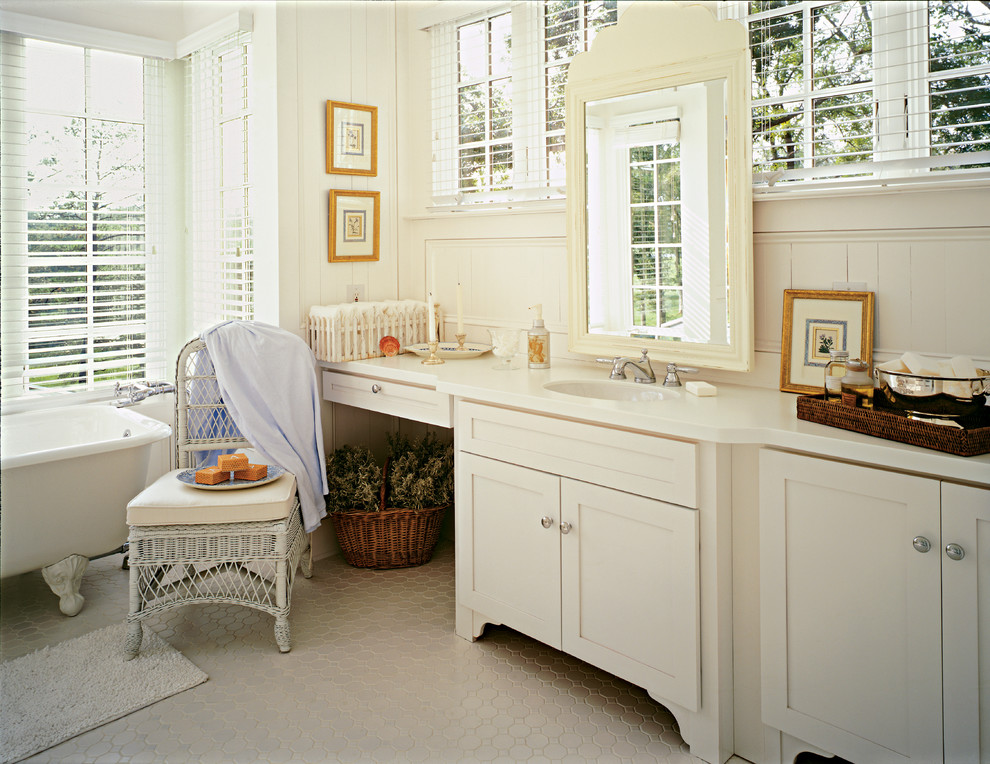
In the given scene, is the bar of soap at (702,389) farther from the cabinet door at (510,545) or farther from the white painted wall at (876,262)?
the cabinet door at (510,545)

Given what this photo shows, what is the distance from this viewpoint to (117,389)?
3.61 m

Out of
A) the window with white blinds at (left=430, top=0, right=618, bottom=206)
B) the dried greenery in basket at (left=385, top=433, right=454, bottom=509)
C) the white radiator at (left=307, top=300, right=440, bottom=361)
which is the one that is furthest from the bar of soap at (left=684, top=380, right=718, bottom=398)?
the white radiator at (left=307, top=300, right=440, bottom=361)

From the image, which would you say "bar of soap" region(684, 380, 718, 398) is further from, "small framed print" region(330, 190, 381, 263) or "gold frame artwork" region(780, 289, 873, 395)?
"small framed print" region(330, 190, 381, 263)

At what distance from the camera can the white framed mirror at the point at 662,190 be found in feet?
7.59

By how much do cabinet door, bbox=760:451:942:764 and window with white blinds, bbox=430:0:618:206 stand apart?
1599mm

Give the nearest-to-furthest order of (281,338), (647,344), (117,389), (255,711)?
(255,711), (647,344), (281,338), (117,389)

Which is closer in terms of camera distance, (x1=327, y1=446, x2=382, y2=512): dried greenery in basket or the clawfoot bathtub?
the clawfoot bathtub

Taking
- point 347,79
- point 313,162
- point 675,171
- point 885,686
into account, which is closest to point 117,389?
point 313,162

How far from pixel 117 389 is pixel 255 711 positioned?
1.97m

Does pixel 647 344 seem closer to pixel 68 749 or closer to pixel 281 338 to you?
pixel 281 338

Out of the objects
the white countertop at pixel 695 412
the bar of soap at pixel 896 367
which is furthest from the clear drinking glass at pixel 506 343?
the bar of soap at pixel 896 367

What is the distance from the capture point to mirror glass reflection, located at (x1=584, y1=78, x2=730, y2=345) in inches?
93.1

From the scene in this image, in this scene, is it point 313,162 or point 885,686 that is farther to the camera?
point 313,162

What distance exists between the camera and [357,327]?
3174 millimetres
